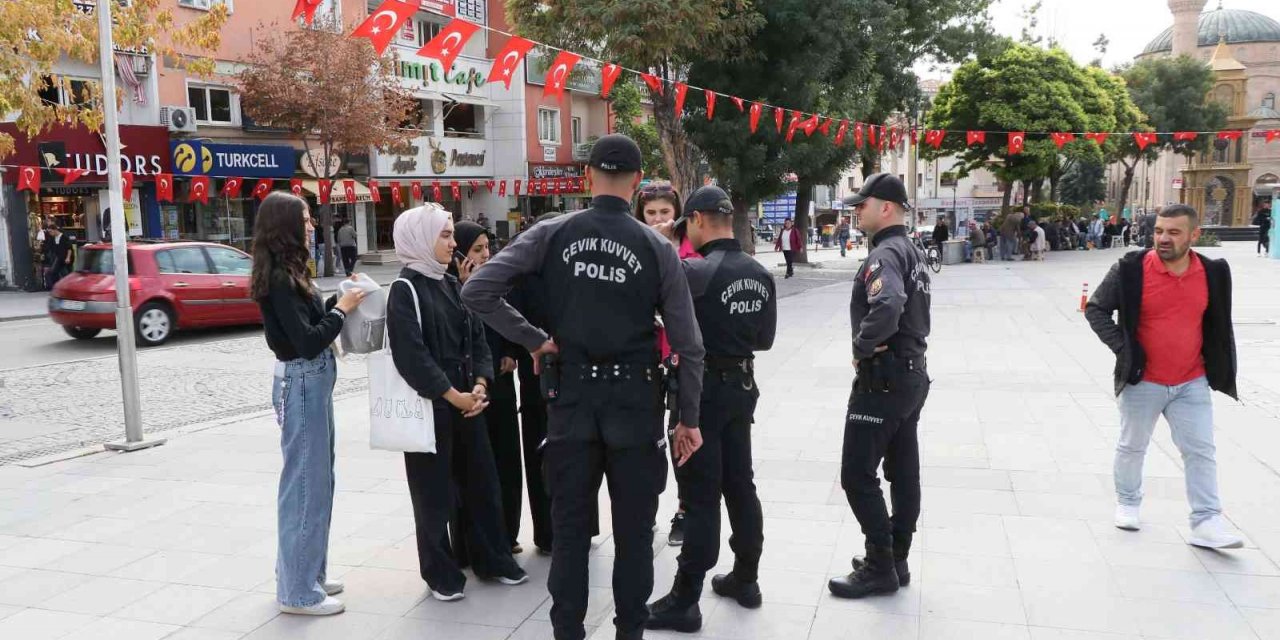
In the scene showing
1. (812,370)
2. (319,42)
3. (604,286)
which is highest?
(319,42)

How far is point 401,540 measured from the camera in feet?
17.1

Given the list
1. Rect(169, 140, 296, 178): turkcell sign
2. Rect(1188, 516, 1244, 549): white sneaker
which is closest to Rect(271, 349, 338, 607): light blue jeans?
Rect(1188, 516, 1244, 549): white sneaker

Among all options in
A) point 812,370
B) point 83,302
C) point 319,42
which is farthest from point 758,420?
point 319,42

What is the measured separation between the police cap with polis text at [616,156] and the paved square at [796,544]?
193cm

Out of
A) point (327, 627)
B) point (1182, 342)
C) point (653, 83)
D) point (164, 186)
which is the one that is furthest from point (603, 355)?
point (164, 186)

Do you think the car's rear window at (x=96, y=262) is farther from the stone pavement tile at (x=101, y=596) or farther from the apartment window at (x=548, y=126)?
the apartment window at (x=548, y=126)

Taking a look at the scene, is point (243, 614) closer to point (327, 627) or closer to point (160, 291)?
point (327, 627)

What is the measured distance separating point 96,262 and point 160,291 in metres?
0.92

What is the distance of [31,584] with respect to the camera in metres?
4.66

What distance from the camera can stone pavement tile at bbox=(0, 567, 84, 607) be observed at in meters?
4.47

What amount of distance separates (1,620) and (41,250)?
2166 centimetres

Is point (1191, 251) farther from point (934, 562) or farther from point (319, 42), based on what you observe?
point (319, 42)

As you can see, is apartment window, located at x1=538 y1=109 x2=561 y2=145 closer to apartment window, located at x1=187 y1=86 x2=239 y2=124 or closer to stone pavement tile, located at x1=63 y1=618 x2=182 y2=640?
apartment window, located at x1=187 y1=86 x2=239 y2=124

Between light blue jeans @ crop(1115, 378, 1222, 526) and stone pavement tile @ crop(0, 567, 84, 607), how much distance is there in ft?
17.7
